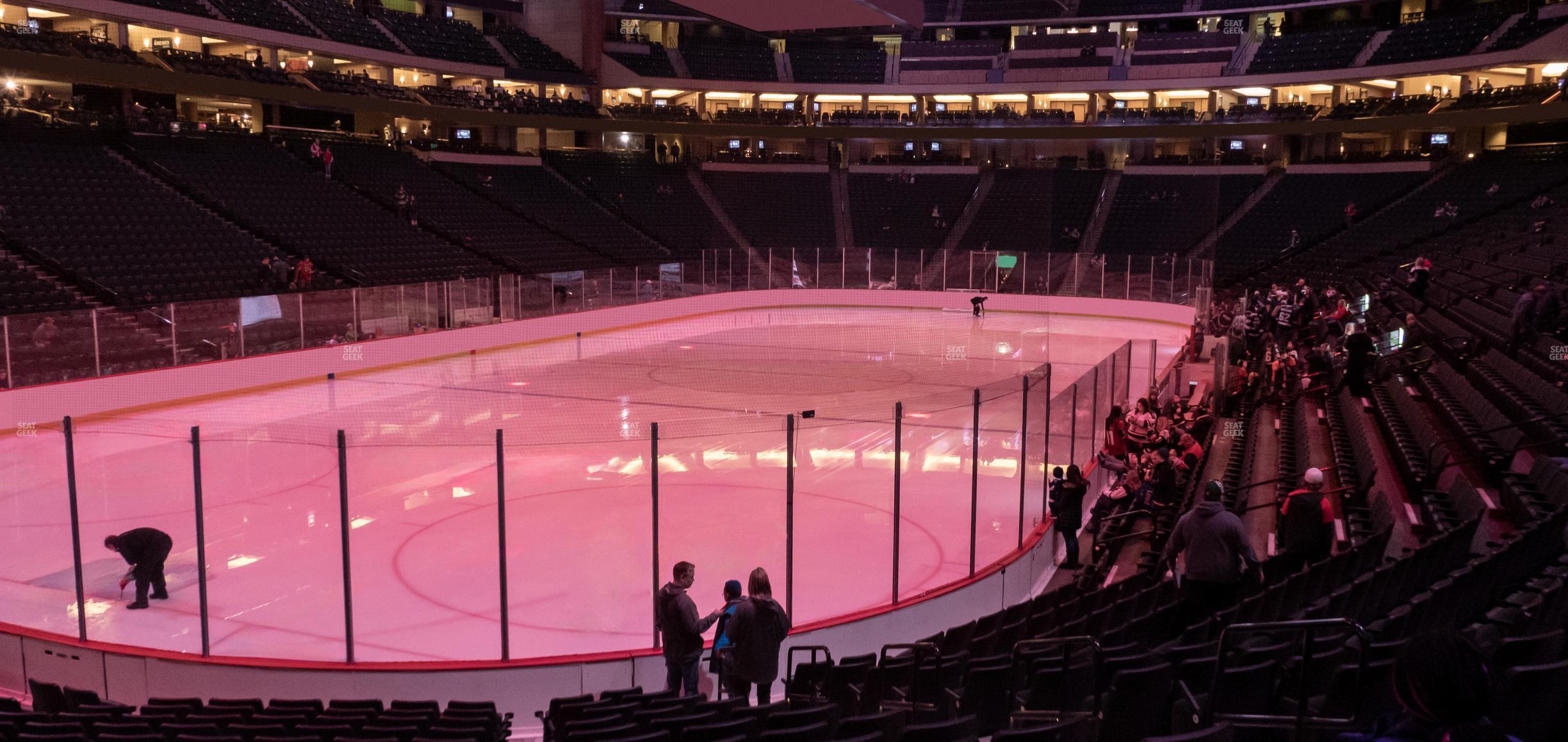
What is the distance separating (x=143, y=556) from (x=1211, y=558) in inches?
320

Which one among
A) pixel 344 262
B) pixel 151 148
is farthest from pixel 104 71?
pixel 344 262

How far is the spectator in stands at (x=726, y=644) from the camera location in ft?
23.1

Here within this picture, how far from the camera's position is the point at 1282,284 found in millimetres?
33500

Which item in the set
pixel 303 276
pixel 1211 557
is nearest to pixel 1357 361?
pixel 1211 557

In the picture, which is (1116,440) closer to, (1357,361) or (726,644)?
(1357,361)

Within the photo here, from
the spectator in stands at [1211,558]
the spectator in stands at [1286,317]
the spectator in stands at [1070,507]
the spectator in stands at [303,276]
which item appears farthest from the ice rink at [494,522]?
the spectator in stands at [303,276]

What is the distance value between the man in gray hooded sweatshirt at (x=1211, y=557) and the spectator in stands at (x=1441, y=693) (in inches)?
174

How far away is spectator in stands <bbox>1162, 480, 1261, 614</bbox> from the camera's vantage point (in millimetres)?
6883

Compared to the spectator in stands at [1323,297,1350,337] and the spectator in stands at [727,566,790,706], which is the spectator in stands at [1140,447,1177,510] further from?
the spectator in stands at [1323,297,1350,337]

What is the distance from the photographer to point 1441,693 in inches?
97.1

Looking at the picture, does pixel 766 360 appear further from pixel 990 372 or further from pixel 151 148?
pixel 151 148

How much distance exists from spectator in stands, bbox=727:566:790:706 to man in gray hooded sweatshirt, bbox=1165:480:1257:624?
2.66 meters

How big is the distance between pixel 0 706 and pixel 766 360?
19001 millimetres

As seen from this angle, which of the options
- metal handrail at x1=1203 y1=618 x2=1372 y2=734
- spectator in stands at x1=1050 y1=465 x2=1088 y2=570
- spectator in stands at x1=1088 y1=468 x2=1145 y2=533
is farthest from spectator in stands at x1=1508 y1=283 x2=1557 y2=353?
metal handrail at x1=1203 y1=618 x2=1372 y2=734
